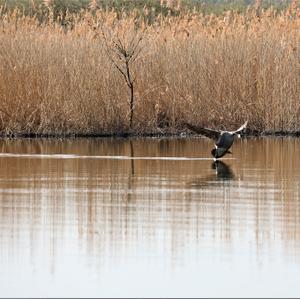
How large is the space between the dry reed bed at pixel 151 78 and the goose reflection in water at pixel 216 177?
5401mm

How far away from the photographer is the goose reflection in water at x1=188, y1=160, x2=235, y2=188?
12.6 meters

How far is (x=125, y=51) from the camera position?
20422 mm

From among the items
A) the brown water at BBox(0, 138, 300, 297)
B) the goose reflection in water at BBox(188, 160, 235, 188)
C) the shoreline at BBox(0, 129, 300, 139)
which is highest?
the shoreline at BBox(0, 129, 300, 139)

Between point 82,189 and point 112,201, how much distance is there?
3.27ft

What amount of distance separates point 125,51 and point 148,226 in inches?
436

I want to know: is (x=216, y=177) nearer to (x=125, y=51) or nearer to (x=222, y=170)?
(x=222, y=170)

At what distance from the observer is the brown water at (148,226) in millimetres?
7578

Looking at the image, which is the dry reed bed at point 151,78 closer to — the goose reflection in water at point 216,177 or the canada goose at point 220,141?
the canada goose at point 220,141

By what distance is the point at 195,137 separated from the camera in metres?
20.2

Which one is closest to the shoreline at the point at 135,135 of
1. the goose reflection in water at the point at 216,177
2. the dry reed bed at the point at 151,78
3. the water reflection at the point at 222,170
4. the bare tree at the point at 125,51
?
the dry reed bed at the point at 151,78

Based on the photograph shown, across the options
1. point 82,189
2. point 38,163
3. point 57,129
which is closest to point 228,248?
point 82,189

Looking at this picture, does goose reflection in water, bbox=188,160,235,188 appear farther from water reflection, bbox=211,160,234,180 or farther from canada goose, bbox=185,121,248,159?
canada goose, bbox=185,121,248,159

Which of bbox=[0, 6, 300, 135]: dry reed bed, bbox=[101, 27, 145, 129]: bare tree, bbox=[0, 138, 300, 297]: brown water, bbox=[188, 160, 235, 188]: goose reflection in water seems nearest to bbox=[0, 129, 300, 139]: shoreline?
bbox=[0, 6, 300, 135]: dry reed bed

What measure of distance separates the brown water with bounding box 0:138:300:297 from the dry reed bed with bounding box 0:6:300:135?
379cm
